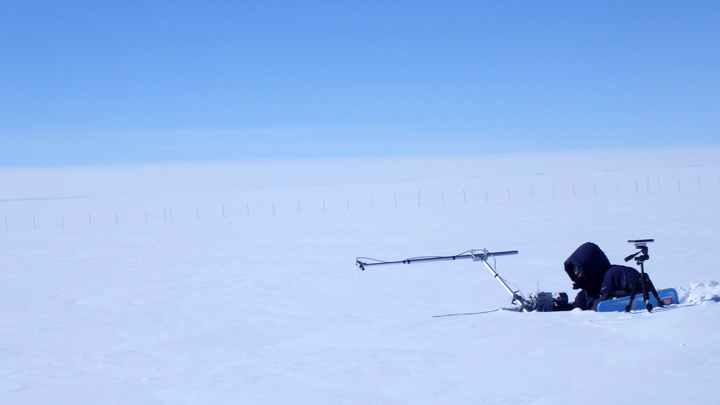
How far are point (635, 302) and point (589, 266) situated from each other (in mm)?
566

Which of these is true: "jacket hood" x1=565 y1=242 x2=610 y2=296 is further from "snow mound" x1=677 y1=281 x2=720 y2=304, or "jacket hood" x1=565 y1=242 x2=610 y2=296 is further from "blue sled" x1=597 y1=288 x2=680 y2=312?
"snow mound" x1=677 y1=281 x2=720 y2=304

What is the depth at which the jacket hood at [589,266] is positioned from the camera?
6219 millimetres

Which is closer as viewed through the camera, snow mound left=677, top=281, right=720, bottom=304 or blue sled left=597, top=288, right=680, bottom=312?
blue sled left=597, top=288, right=680, bottom=312

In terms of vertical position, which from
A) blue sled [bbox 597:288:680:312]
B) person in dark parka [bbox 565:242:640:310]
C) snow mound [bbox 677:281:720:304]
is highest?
person in dark parka [bbox 565:242:640:310]

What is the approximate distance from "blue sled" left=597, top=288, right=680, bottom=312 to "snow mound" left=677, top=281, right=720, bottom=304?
24 cm

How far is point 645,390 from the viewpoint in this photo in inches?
153

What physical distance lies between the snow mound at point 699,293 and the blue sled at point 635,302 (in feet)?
0.78

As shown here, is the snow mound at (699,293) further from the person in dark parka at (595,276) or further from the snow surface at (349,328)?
the person in dark parka at (595,276)

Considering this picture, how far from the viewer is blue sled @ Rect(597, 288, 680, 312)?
6027 millimetres

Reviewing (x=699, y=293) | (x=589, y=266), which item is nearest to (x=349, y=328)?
(x=589, y=266)

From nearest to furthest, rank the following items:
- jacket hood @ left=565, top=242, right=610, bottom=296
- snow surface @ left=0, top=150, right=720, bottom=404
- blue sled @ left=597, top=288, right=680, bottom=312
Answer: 1. snow surface @ left=0, top=150, right=720, bottom=404
2. blue sled @ left=597, top=288, right=680, bottom=312
3. jacket hood @ left=565, top=242, right=610, bottom=296

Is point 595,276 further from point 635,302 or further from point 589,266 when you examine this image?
point 635,302

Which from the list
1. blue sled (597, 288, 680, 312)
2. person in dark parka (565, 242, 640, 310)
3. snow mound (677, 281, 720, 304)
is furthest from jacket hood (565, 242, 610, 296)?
snow mound (677, 281, 720, 304)

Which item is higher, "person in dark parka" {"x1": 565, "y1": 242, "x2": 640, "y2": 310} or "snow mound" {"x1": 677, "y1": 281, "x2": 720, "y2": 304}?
"person in dark parka" {"x1": 565, "y1": 242, "x2": 640, "y2": 310}
